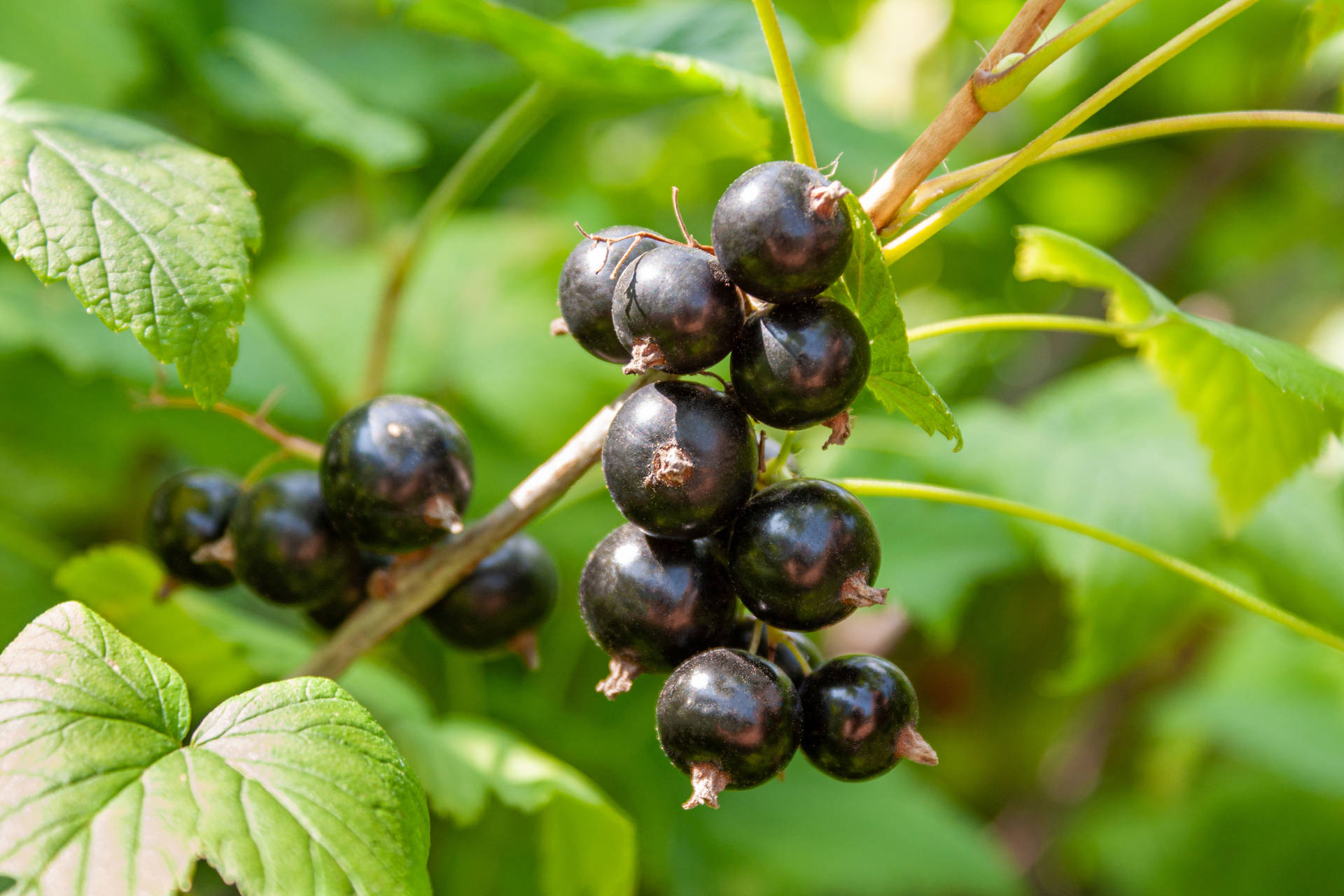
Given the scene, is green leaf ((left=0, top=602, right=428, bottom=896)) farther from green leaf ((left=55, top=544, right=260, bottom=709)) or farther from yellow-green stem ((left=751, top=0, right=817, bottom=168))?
yellow-green stem ((left=751, top=0, right=817, bottom=168))

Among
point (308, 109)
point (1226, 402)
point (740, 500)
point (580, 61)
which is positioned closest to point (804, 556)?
point (740, 500)

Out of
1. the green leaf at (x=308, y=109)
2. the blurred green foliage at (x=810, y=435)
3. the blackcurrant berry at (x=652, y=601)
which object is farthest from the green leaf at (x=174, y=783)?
the green leaf at (x=308, y=109)

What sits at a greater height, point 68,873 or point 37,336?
point 68,873

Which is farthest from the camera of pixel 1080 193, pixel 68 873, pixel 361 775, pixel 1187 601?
pixel 1080 193

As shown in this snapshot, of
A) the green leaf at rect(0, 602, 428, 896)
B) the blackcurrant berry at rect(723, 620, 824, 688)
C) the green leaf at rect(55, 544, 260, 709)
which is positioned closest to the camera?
the green leaf at rect(0, 602, 428, 896)

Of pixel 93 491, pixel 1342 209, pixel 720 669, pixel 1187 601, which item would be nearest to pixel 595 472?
pixel 720 669

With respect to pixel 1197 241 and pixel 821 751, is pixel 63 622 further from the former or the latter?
pixel 1197 241

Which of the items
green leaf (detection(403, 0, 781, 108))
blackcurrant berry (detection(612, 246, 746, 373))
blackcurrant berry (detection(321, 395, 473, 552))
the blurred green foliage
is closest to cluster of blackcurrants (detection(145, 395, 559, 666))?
blackcurrant berry (detection(321, 395, 473, 552))
